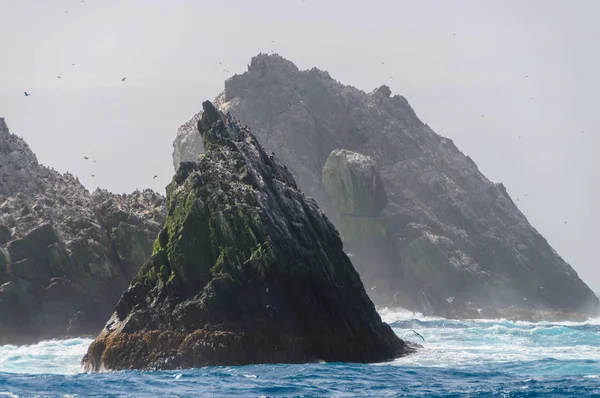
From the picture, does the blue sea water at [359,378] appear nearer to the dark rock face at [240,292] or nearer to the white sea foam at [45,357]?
the white sea foam at [45,357]

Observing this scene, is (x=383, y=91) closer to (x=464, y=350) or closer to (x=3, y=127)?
(x=3, y=127)

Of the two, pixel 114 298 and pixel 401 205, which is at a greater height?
pixel 401 205

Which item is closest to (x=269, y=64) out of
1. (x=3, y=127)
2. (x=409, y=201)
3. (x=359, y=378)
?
(x=409, y=201)

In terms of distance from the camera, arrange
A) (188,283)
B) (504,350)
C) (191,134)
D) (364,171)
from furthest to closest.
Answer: (191,134)
(364,171)
(504,350)
(188,283)

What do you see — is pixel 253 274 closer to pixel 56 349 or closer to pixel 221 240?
pixel 221 240

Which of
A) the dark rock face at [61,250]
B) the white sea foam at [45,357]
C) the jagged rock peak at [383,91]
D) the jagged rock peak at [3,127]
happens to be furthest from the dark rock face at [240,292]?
the jagged rock peak at [383,91]

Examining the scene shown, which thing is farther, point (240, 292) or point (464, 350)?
point (464, 350)

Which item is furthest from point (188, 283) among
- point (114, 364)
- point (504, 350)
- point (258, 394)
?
point (504, 350)

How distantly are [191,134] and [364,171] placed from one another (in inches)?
1111

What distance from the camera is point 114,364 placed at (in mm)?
41656

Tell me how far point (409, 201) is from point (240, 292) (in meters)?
80.2

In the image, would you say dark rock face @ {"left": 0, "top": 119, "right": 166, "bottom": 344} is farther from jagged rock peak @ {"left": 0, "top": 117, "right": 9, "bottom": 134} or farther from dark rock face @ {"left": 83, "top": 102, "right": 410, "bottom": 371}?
dark rock face @ {"left": 83, "top": 102, "right": 410, "bottom": 371}

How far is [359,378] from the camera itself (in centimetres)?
3606

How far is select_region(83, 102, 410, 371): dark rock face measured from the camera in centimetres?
4159
